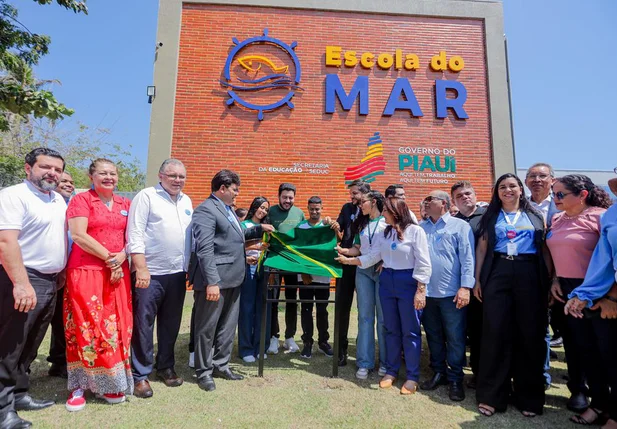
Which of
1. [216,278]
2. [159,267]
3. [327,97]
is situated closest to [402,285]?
[216,278]

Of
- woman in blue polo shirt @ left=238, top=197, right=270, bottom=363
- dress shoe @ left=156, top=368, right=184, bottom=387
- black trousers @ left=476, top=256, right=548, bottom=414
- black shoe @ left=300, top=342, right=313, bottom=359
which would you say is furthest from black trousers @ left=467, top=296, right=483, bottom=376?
dress shoe @ left=156, top=368, right=184, bottom=387

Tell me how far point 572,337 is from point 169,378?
377 centimetres

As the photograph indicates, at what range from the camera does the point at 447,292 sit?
137 inches

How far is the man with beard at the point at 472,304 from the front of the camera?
378 cm

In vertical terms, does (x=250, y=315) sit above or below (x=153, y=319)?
below

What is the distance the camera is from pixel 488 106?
8.16m

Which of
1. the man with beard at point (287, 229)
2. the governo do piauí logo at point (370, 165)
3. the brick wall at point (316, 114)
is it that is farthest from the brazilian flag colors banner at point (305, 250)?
the governo do piauí logo at point (370, 165)

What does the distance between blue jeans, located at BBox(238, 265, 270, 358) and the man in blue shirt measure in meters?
2.05

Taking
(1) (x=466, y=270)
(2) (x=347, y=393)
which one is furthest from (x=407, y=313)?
(2) (x=347, y=393)

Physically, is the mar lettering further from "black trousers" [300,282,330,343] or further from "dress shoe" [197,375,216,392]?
"dress shoe" [197,375,216,392]

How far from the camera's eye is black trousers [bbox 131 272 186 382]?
11.0 ft

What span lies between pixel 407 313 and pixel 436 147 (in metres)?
5.41

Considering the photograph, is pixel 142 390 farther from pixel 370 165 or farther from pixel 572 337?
pixel 370 165

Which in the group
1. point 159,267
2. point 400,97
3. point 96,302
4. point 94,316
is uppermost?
point 400,97
